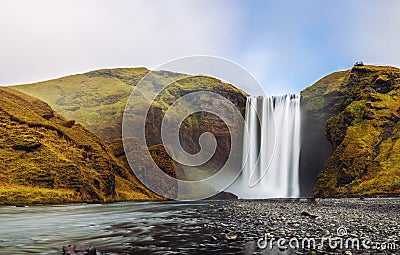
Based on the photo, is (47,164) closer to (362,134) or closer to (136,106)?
(362,134)

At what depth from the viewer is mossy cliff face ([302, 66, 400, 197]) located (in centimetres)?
5366

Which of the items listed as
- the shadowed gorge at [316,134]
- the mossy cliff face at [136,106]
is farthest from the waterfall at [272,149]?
the mossy cliff face at [136,106]

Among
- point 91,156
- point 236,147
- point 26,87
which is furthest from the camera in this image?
point 26,87

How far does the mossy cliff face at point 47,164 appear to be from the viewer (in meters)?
42.8

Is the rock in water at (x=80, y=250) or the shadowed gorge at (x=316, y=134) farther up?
the shadowed gorge at (x=316, y=134)

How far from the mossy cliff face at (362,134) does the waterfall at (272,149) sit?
188 inches

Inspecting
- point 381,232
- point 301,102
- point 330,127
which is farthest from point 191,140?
point 381,232

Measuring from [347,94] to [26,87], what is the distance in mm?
147976

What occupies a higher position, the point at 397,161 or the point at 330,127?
the point at 330,127

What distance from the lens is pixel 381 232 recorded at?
44.1 feet

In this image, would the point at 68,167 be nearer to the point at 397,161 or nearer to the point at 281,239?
the point at 281,239

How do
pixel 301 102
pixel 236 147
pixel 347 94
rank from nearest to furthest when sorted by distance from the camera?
pixel 347 94 → pixel 301 102 → pixel 236 147

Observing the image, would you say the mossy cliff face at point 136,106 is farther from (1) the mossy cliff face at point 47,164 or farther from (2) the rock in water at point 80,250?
(2) the rock in water at point 80,250

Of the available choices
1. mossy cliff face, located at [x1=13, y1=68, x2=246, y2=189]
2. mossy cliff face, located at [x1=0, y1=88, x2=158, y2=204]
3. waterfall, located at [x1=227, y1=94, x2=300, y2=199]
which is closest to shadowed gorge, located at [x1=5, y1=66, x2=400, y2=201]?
mossy cliff face, located at [x1=0, y1=88, x2=158, y2=204]
